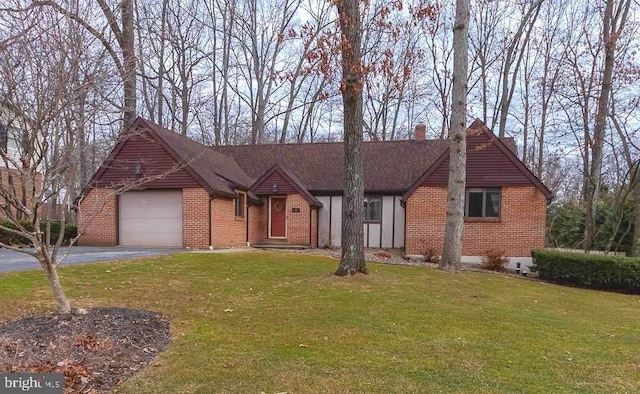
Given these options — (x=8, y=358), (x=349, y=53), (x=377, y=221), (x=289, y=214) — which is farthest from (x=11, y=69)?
(x=377, y=221)

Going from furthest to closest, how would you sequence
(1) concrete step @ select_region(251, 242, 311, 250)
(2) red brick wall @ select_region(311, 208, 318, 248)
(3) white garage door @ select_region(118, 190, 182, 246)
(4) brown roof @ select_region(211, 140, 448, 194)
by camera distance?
(4) brown roof @ select_region(211, 140, 448, 194)
(2) red brick wall @ select_region(311, 208, 318, 248)
(1) concrete step @ select_region(251, 242, 311, 250)
(3) white garage door @ select_region(118, 190, 182, 246)

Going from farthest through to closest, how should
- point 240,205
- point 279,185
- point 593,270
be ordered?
point 279,185
point 240,205
point 593,270

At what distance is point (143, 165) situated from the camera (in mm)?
16656

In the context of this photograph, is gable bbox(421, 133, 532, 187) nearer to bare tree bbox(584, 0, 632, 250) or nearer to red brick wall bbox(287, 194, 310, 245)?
bare tree bbox(584, 0, 632, 250)

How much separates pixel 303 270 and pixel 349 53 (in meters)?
5.22

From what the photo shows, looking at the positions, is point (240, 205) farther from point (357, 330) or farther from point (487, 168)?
point (357, 330)

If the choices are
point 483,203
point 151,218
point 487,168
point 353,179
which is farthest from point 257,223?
point 353,179

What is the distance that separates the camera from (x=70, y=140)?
5727 millimetres

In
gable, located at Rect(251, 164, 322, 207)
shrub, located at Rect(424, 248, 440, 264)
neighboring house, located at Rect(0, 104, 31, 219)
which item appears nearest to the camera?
neighboring house, located at Rect(0, 104, 31, 219)

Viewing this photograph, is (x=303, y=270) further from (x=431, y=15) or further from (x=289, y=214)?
(x=289, y=214)

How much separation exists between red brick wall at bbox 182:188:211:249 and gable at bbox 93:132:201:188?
430 millimetres

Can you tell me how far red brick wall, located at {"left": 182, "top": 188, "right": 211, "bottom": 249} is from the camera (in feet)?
52.5

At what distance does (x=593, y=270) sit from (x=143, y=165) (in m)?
15.4

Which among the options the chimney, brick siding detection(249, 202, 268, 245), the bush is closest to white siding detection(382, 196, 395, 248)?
the chimney
